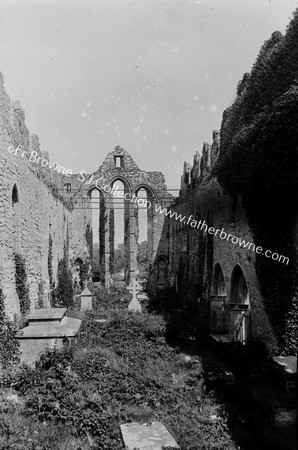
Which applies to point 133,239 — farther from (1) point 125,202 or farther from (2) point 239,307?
(2) point 239,307

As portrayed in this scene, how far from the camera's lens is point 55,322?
6.82 meters

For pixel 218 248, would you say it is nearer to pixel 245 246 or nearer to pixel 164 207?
pixel 245 246

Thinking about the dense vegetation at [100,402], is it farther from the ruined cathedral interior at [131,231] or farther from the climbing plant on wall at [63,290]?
the climbing plant on wall at [63,290]

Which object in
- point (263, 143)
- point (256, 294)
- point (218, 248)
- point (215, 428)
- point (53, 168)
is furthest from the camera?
point (53, 168)

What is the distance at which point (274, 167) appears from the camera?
9375mm

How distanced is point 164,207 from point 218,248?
15.9 m

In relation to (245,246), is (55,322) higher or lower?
lower

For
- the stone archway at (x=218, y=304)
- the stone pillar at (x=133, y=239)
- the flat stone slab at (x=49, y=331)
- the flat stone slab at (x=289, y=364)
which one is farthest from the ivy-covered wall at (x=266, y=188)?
the stone pillar at (x=133, y=239)

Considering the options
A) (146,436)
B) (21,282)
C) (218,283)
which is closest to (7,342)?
(21,282)

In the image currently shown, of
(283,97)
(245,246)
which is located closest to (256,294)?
(245,246)

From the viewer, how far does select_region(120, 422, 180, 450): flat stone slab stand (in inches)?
230

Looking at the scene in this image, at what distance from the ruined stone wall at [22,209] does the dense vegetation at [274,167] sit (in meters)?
6.46

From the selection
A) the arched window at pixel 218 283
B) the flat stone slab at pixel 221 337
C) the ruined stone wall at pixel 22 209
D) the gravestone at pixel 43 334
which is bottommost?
the flat stone slab at pixel 221 337

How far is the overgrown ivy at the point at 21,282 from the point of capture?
40.5 feet
